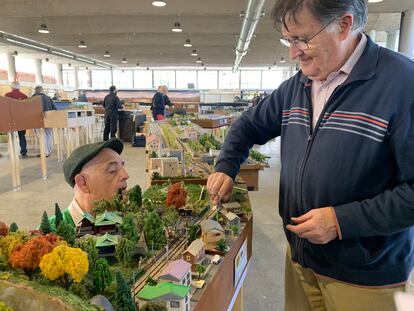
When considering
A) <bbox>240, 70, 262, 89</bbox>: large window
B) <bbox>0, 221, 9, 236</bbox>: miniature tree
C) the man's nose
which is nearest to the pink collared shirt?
the man's nose

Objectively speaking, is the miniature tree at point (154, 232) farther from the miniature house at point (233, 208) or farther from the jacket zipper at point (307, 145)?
the jacket zipper at point (307, 145)

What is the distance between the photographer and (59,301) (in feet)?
2.87

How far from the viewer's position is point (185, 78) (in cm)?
3300

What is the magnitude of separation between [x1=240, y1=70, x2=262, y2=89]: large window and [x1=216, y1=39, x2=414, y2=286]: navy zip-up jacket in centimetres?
3266

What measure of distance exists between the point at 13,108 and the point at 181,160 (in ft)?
13.8

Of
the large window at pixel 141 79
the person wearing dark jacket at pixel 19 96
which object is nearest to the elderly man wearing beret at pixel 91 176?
the person wearing dark jacket at pixel 19 96

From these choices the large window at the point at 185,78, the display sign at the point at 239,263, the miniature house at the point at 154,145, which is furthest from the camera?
the large window at the point at 185,78

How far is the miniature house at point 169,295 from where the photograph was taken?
3.52 feet

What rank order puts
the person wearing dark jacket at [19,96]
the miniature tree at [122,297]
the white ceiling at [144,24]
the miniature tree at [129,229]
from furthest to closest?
1. the person wearing dark jacket at [19,96]
2. the white ceiling at [144,24]
3. the miniature tree at [129,229]
4. the miniature tree at [122,297]

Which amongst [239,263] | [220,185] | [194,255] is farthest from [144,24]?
[194,255]

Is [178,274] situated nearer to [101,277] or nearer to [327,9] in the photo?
[101,277]

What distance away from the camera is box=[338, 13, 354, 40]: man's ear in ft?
4.20

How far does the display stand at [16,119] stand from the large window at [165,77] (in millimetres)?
26349

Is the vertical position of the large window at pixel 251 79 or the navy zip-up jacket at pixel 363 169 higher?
the large window at pixel 251 79
